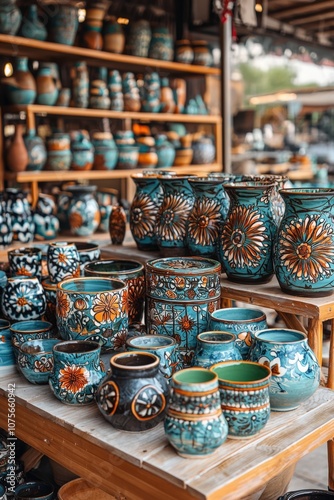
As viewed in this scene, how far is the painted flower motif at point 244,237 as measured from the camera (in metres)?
1.65

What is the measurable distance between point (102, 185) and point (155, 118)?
0.62 m

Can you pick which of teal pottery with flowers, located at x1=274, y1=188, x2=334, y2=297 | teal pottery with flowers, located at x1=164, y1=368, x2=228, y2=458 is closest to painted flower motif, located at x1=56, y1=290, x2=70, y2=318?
teal pottery with flowers, located at x1=164, y1=368, x2=228, y2=458

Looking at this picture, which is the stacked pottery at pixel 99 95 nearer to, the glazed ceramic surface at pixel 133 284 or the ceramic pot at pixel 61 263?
the ceramic pot at pixel 61 263

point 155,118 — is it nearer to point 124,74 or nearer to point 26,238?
point 124,74

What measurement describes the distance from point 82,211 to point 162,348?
197cm

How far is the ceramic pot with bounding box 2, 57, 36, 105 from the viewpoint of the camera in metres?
3.59

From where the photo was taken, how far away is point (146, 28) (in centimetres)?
428

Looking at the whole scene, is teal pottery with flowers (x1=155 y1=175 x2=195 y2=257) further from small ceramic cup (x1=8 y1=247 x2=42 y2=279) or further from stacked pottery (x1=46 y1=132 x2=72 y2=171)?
stacked pottery (x1=46 y1=132 x2=72 y2=171)

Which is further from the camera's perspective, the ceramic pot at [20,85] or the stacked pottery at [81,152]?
the stacked pottery at [81,152]

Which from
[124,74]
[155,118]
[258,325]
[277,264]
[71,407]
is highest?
[124,74]

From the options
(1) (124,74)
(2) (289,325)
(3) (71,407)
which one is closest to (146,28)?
(1) (124,74)

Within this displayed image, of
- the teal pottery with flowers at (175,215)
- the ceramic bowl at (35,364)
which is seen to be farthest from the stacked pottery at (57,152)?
the ceramic bowl at (35,364)

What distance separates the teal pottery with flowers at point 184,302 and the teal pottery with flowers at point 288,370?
0.22 metres

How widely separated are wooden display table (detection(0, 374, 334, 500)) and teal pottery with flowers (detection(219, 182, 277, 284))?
386 mm
